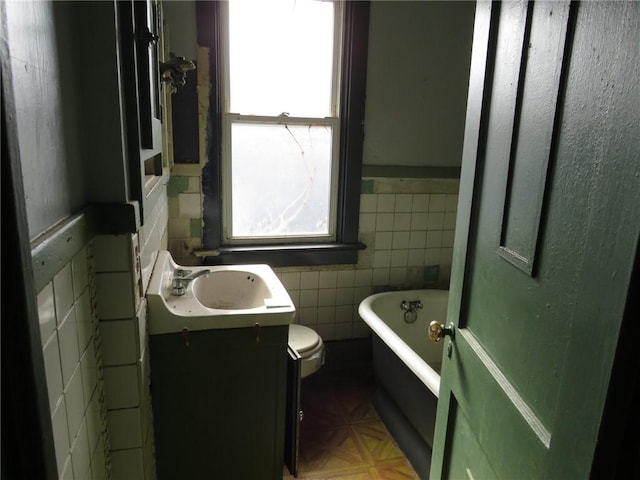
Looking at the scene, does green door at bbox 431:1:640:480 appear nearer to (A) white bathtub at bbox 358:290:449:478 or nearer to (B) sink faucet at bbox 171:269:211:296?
(A) white bathtub at bbox 358:290:449:478

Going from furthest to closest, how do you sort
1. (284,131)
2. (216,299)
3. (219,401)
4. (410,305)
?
(410,305) → (284,131) → (216,299) → (219,401)

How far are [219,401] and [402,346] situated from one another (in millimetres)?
842

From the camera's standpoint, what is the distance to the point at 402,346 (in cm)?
201

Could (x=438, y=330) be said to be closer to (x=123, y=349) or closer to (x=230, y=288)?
(x=123, y=349)

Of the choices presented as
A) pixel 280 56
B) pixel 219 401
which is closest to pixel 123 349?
pixel 219 401

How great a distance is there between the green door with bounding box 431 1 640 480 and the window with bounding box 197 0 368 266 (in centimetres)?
139

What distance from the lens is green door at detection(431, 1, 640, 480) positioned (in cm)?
65

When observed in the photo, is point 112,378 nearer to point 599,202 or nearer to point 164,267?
point 164,267

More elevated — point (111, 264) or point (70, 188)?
point (70, 188)

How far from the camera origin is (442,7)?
8.15 feet

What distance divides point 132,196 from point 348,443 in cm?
166

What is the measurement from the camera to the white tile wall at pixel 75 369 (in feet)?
2.49

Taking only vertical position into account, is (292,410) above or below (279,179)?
below

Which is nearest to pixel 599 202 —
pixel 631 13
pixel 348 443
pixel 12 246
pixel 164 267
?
pixel 631 13
